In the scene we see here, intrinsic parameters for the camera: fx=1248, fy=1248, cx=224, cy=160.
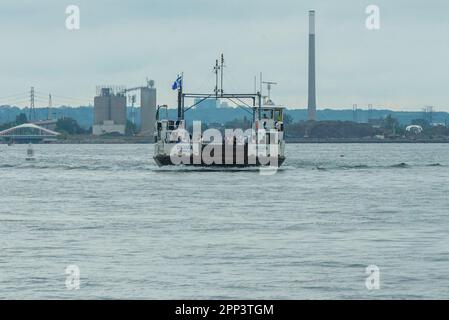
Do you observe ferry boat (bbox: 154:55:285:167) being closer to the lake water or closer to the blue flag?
the blue flag

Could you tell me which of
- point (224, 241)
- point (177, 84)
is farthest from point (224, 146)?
point (224, 241)

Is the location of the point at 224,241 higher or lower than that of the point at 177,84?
lower

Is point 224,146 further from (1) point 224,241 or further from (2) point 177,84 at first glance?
(1) point 224,241

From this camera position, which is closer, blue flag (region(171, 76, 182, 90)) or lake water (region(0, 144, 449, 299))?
lake water (region(0, 144, 449, 299))

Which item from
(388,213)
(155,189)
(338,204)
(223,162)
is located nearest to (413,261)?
(388,213)

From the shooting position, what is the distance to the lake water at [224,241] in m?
30.8

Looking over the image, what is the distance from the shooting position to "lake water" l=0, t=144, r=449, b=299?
30828 millimetres

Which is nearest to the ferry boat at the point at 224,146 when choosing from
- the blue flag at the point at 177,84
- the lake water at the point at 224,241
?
the blue flag at the point at 177,84

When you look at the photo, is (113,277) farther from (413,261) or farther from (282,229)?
(282,229)

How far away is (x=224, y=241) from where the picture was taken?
41781 millimetres

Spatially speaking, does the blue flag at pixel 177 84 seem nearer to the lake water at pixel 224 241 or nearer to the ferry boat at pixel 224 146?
the ferry boat at pixel 224 146

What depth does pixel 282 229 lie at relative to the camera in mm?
46562

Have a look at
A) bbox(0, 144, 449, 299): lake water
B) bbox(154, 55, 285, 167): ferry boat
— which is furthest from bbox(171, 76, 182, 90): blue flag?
bbox(0, 144, 449, 299): lake water

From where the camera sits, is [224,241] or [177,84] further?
[177,84]
